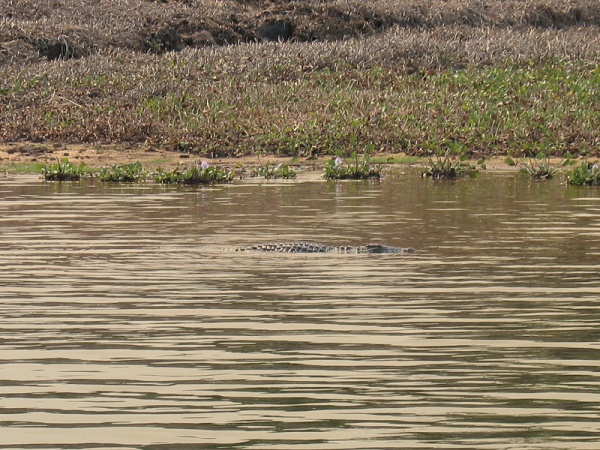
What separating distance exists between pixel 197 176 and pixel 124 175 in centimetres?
108

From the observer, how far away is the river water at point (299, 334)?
5.12 meters

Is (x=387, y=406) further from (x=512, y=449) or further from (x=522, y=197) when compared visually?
(x=522, y=197)

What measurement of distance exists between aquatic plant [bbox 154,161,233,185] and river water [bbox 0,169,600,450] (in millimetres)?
4557

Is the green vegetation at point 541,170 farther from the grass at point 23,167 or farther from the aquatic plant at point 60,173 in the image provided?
the grass at point 23,167

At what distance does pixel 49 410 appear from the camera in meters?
5.41

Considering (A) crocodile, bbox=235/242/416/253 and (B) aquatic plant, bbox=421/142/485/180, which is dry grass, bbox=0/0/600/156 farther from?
(A) crocodile, bbox=235/242/416/253

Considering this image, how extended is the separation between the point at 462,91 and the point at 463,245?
1405 cm

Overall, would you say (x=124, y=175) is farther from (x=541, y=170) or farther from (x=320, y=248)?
(x=320, y=248)

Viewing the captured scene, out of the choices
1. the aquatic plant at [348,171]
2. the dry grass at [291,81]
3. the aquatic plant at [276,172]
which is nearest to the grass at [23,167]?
the dry grass at [291,81]

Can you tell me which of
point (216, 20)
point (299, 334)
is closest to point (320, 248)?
point (299, 334)

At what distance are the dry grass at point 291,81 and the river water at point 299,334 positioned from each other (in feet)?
28.9

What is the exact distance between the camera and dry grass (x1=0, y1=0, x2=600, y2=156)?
73.8ft

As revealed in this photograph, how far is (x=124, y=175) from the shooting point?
61.6ft

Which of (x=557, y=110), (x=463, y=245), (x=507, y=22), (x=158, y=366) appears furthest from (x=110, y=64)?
(x=158, y=366)
